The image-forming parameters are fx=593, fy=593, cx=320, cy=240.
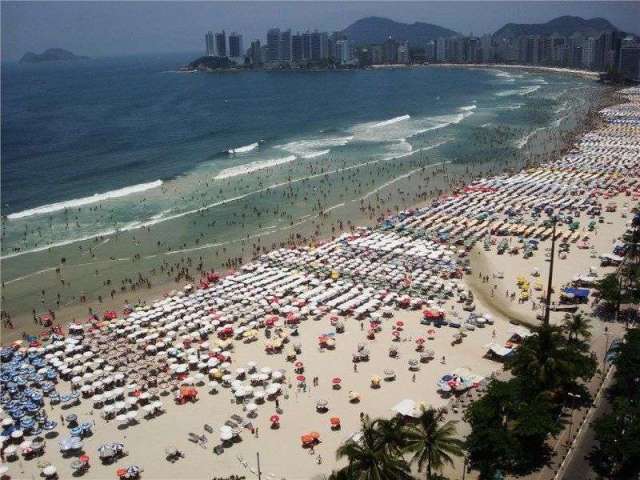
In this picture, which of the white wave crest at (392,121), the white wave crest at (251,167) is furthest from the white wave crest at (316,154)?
the white wave crest at (392,121)

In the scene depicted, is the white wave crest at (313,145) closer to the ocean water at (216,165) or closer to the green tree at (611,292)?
the ocean water at (216,165)

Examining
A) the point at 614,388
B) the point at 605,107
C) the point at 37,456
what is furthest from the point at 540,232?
the point at 605,107

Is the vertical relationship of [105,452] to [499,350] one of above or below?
below

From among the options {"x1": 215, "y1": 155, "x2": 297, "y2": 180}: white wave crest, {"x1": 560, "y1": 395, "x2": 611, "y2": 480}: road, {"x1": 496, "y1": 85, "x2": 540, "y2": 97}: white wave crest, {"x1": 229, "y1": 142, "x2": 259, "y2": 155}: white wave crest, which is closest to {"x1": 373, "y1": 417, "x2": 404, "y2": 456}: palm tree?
{"x1": 560, "y1": 395, "x2": 611, "y2": 480}: road

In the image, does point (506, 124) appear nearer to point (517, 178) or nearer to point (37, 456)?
point (517, 178)

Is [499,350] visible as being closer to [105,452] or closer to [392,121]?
[105,452]

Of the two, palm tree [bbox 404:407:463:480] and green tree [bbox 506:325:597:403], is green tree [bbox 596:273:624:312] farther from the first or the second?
palm tree [bbox 404:407:463:480]

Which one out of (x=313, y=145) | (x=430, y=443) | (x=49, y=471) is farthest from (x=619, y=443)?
(x=313, y=145)
